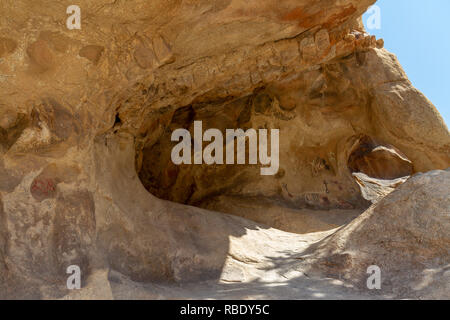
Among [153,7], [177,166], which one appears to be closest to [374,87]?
[177,166]

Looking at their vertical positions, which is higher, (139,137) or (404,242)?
(139,137)

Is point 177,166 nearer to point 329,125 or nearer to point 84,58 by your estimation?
point 329,125

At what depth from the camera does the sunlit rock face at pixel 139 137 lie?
2471 mm

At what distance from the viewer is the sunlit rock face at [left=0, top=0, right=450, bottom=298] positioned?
247cm

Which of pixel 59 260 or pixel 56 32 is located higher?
pixel 56 32

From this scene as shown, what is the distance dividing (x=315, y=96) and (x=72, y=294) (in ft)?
18.8

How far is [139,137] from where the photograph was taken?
504cm

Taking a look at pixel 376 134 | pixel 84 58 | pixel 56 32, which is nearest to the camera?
pixel 56 32

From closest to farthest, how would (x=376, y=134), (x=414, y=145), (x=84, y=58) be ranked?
1. (x=84, y=58)
2. (x=414, y=145)
3. (x=376, y=134)

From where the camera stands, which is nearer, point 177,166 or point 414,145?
point 414,145

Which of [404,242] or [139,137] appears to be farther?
[139,137]

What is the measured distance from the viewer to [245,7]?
3379 millimetres
